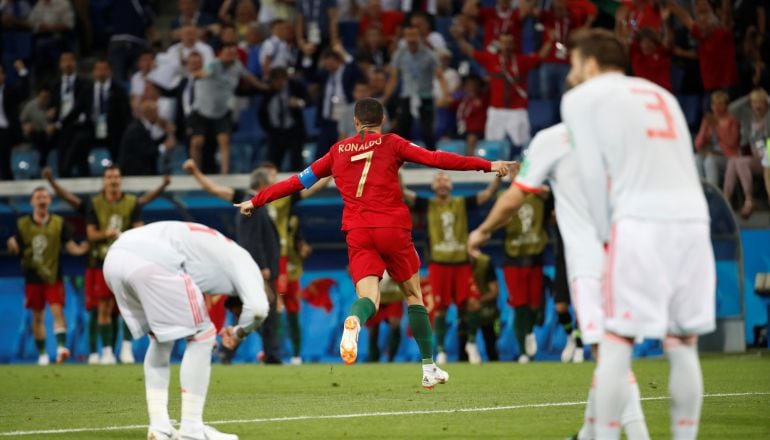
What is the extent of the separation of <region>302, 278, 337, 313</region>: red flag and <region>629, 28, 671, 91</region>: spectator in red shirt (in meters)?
5.46

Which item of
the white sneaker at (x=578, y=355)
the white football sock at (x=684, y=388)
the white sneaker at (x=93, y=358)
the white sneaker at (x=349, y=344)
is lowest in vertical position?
the white sneaker at (x=93, y=358)

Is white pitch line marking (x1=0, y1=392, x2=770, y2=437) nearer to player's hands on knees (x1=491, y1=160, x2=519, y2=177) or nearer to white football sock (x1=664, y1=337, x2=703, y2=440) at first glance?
player's hands on knees (x1=491, y1=160, x2=519, y2=177)

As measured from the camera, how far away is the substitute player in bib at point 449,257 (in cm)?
1798

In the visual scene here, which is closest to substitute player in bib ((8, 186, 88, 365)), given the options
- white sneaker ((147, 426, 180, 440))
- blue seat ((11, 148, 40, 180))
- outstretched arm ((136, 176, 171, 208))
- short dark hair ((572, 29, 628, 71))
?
outstretched arm ((136, 176, 171, 208))

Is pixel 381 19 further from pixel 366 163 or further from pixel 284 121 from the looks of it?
pixel 366 163

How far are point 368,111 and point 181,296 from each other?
3.57m

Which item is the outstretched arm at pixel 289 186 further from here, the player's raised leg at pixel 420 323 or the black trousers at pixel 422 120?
the black trousers at pixel 422 120

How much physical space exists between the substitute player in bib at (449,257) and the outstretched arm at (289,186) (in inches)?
266

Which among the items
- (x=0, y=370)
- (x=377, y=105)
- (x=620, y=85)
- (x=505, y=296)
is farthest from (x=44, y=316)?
(x=620, y=85)

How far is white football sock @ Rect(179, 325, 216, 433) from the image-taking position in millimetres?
7789

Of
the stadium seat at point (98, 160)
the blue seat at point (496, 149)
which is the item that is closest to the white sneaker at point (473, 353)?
the blue seat at point (496, 149)

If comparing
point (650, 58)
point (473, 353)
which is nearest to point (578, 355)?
point (473, 353)

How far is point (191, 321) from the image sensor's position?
26.1 feet

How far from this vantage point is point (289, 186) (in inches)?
422
